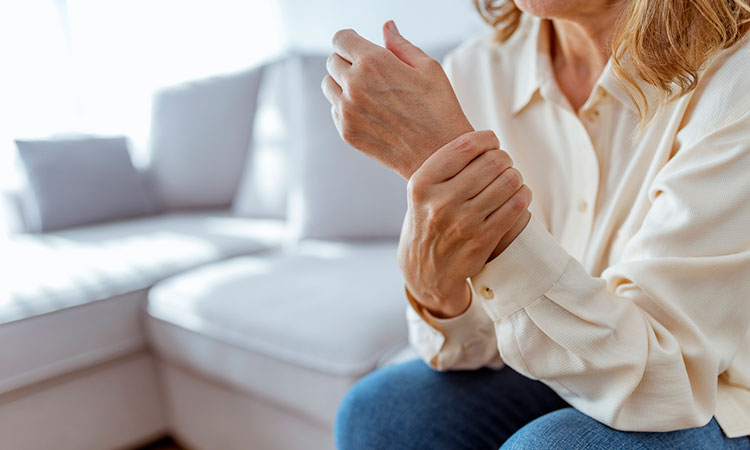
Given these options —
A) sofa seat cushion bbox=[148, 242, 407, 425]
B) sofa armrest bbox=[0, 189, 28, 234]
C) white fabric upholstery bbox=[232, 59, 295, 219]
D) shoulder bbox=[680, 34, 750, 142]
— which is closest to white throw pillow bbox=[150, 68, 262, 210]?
white fabric upholstery bbox=[232, 59, 295, 219]

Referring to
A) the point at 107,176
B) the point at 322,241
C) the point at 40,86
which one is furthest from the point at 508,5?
the point at 40,86

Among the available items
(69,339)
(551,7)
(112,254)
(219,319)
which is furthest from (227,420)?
(551,7)

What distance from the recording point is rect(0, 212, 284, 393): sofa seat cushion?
114cm

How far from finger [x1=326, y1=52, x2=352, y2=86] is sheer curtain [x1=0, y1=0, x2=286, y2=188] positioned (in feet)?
8.18

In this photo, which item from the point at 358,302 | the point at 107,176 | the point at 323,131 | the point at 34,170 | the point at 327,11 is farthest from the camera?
the point at 327,11

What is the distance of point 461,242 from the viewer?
1.64 ft

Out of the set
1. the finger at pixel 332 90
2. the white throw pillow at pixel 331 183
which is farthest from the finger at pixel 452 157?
the white throw pillow at pixel 331 183

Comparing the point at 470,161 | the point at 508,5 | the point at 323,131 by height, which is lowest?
the point at 323,131

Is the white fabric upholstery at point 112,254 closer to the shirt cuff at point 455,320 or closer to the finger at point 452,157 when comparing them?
the shirt cuff at point 455,320

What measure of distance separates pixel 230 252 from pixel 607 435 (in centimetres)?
114

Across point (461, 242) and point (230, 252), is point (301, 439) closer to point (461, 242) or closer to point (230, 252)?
point (230, 252)

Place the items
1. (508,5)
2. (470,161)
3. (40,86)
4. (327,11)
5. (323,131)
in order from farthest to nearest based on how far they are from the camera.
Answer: (40,86)
(327,11)
(323,131)
(508,5)
(470,161)

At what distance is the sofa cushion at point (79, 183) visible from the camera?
1812mm

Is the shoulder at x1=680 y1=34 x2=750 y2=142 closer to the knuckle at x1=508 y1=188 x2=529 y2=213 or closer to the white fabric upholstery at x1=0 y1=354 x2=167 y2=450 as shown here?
the knuckle at x1=508 y1=188 x2=529 y2=213
